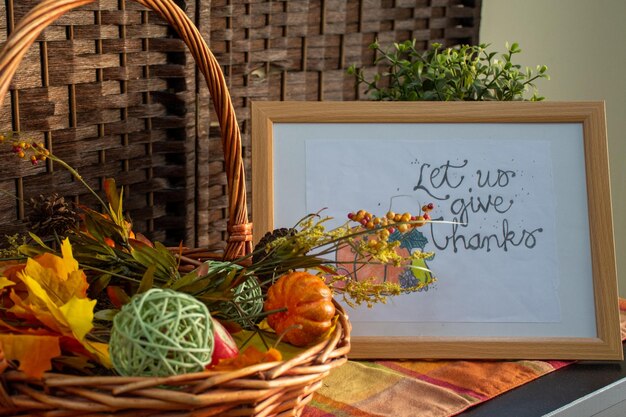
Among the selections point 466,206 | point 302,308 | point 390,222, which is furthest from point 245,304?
point 466,206

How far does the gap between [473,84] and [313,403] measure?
1.85 feet

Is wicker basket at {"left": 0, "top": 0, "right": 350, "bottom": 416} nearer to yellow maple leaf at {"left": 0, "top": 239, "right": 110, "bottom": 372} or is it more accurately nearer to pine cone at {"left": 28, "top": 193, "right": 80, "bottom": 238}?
yellow maple leaf at {"left": 0, "top": 239, "right": 110, "bottom": 372}

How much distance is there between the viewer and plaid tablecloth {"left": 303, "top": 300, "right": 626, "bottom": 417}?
888 millimetres

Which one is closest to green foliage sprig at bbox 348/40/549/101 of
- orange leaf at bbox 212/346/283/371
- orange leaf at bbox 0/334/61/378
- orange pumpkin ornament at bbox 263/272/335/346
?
orange pumpkin ornament at bbox 263/272/335/346

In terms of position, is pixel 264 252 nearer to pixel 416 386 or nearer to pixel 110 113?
pixel 416 386

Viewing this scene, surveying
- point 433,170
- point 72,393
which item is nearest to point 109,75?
point 433,170

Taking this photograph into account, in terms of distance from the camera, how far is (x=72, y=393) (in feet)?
2.15

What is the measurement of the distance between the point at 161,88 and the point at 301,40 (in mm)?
302

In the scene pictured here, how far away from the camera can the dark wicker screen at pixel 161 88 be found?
105 cm

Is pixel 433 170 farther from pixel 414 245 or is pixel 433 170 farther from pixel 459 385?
pixel 459 385

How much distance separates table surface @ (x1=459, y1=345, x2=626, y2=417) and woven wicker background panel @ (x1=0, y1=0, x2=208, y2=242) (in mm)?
565

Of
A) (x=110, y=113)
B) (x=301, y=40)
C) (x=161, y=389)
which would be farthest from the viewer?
(x=301, y=40)

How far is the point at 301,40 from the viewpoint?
1406 mm

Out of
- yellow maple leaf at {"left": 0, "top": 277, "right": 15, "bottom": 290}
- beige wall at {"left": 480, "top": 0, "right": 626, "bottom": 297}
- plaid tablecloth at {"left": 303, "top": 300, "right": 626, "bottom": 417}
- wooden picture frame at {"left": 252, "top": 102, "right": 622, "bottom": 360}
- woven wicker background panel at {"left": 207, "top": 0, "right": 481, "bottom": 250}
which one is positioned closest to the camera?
yellow maple leaf at {"left": 0, "top": 277, "right": 15, "bottom": 290}
